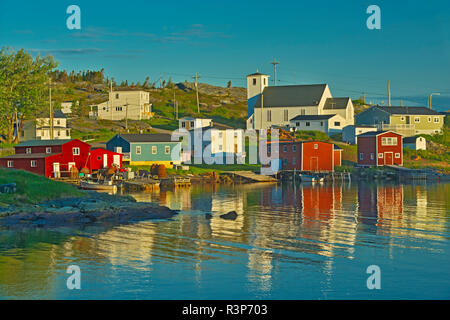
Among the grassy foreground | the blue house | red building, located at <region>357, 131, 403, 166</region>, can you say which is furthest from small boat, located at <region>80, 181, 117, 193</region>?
red building, located at <region>357, 131, 403, 166</region>

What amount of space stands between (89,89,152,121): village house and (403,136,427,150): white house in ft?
162

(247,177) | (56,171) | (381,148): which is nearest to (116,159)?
(56,171)

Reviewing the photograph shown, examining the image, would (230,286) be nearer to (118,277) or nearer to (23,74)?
(118,277)

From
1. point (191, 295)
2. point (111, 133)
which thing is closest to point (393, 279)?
point (191, 295)

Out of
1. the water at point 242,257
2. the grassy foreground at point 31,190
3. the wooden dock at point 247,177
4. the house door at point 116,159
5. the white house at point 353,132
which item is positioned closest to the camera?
the water at point 242,257

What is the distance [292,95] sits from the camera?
110 m

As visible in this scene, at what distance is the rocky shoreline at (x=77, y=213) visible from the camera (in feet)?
111

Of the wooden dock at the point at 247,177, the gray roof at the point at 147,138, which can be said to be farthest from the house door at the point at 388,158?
→ the gray roof at the point at 147,138

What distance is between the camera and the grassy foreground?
3728 cm

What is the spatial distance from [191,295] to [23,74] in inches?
2794

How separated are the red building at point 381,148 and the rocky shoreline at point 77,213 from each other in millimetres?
51490

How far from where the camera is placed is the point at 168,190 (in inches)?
2420

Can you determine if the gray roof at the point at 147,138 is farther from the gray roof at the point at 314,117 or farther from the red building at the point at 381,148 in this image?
the gray roof at the point at 314,117

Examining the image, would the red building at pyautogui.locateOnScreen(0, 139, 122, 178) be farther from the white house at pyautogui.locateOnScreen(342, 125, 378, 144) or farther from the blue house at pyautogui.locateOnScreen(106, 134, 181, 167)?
the white house at pyautogui.locateOnScreen(342, 125, 378, 144)
